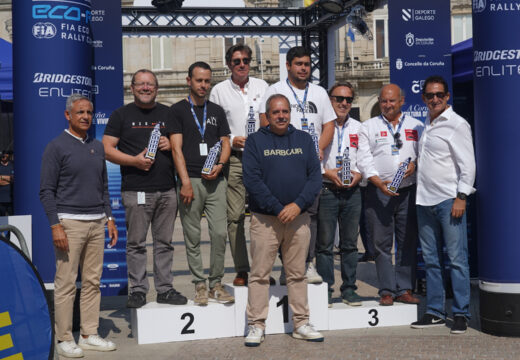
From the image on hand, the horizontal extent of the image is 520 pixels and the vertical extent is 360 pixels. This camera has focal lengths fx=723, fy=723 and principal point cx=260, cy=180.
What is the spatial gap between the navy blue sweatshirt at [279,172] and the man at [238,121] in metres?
0.51

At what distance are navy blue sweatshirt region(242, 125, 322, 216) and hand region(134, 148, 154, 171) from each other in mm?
804

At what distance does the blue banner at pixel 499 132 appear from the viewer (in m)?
5.84

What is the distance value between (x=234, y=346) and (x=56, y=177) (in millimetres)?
1927

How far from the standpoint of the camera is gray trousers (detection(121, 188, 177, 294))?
19.6 ft

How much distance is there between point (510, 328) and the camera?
5805 millimetres

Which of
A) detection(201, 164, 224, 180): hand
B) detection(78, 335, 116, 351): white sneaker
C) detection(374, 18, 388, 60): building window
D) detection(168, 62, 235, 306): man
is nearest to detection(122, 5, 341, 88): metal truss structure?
detection(168, 62, 235, 306): man

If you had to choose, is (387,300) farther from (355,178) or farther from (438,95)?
(438,95)

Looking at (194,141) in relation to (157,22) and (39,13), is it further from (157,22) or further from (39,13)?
(157,22)

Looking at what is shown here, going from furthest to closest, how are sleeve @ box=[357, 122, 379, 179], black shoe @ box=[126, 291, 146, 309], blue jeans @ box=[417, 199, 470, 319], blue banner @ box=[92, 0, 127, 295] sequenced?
1. blue banner @ box=[92, 0, 127, 295]
2. sleeve @ box=[357, 122, 379, 179]
3. blue jeans @ box=[417, 199, 470, 319]
4. black shoe @ box=[126, 291, 146, 309]

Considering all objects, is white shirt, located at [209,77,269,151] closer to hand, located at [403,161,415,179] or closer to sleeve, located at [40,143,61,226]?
hand, located at [403,161,415,179]

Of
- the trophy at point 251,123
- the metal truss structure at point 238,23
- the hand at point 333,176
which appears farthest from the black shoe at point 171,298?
the metal truss structure at point 238,23

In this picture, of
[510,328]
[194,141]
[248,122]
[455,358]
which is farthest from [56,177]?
[510,328]

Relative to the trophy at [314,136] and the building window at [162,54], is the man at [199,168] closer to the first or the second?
the trophy at [314,136]

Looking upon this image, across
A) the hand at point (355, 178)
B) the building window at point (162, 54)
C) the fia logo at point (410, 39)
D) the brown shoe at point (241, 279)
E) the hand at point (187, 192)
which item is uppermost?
the building window at point (162, 54)
